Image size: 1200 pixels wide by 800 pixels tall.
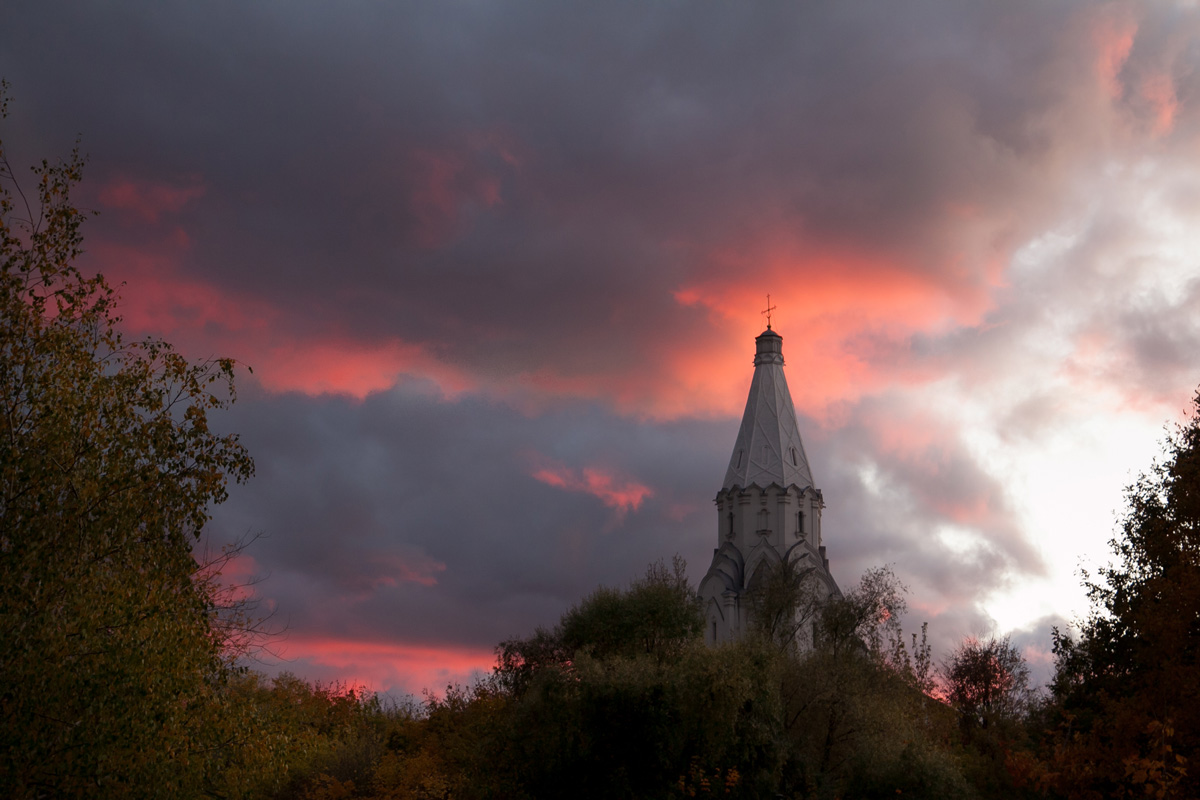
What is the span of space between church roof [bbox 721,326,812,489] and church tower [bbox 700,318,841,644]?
3.2 inches

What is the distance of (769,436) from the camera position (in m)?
85.9

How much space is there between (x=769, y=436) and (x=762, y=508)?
6128 millimetres

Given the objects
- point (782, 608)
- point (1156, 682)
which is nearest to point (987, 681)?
point (782, 608)

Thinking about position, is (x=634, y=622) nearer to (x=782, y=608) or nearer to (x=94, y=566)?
(x=782, y=608)

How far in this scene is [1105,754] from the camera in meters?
22.2

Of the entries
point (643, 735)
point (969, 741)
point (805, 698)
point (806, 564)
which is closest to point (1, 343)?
point (643, 735)

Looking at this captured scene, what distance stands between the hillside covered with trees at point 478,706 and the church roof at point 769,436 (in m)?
41.2

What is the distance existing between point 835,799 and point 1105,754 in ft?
32.0

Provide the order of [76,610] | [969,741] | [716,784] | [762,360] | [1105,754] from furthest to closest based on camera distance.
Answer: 1. [762,360]
2. [969,741]
3. [716,784]
4. [1105,754]
5. [76,610]

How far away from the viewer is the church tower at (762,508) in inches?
3238

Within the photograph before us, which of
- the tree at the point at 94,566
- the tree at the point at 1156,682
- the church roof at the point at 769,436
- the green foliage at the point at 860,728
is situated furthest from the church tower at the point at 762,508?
the tree at the point at 94,566

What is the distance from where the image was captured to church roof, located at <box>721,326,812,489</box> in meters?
84.6

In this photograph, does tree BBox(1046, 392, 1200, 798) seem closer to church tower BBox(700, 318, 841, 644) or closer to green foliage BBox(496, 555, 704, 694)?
green foliage BBox(496, 555, 704, 694)

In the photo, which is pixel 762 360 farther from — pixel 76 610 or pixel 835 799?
pixel 76 610
